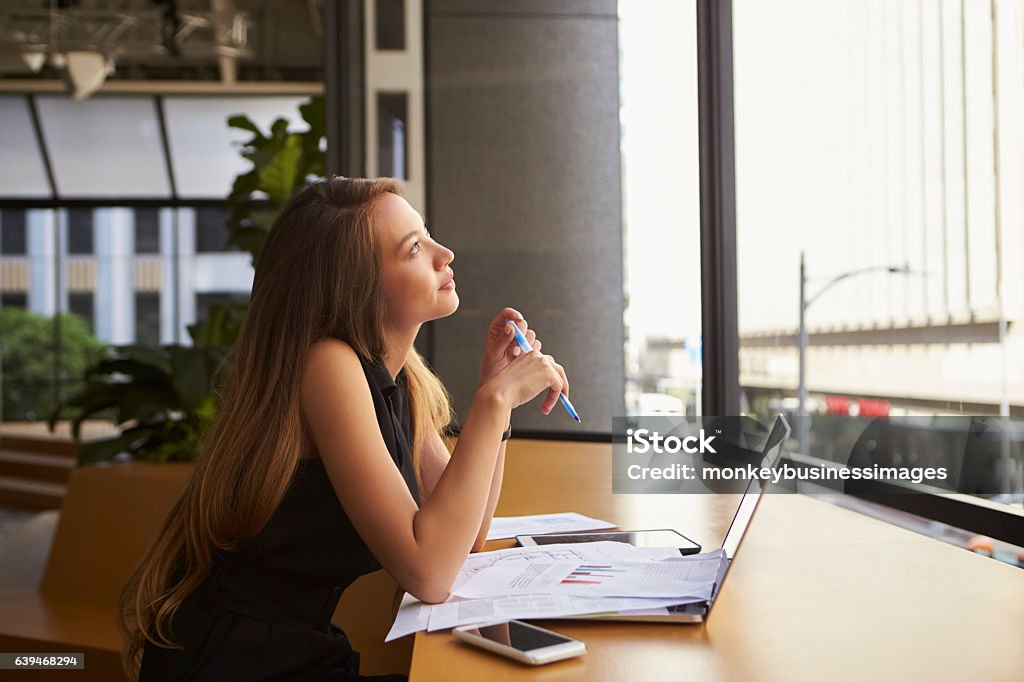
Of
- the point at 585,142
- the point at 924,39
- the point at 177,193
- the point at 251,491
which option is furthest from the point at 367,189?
the point at 177,193

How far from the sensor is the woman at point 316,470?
107 centimetres

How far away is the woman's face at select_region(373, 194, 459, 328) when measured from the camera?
1241 millimetres

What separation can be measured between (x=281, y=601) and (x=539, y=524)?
0.40 metres

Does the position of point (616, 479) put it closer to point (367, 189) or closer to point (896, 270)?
point (896, 270)

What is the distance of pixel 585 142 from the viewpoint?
115 inches

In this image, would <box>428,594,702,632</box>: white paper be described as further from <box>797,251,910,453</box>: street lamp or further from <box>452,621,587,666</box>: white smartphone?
<box>797,251,910,453</box>: street lamp

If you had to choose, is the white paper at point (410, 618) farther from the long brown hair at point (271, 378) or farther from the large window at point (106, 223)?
the large window at point (106, 223)

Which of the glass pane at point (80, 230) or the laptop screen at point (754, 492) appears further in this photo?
the glass pane at point (80, 230)

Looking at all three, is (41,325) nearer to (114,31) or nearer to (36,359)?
(36,359)

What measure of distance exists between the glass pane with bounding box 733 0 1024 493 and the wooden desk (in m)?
0.24

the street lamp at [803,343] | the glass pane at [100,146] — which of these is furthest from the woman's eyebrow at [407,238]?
the glass pane at [100,146]

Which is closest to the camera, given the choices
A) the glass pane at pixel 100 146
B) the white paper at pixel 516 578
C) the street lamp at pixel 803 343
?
the white paper at pixel 516 578

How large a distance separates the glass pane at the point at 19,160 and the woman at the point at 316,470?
9.93 metres

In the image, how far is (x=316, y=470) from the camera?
1172 millimetres
